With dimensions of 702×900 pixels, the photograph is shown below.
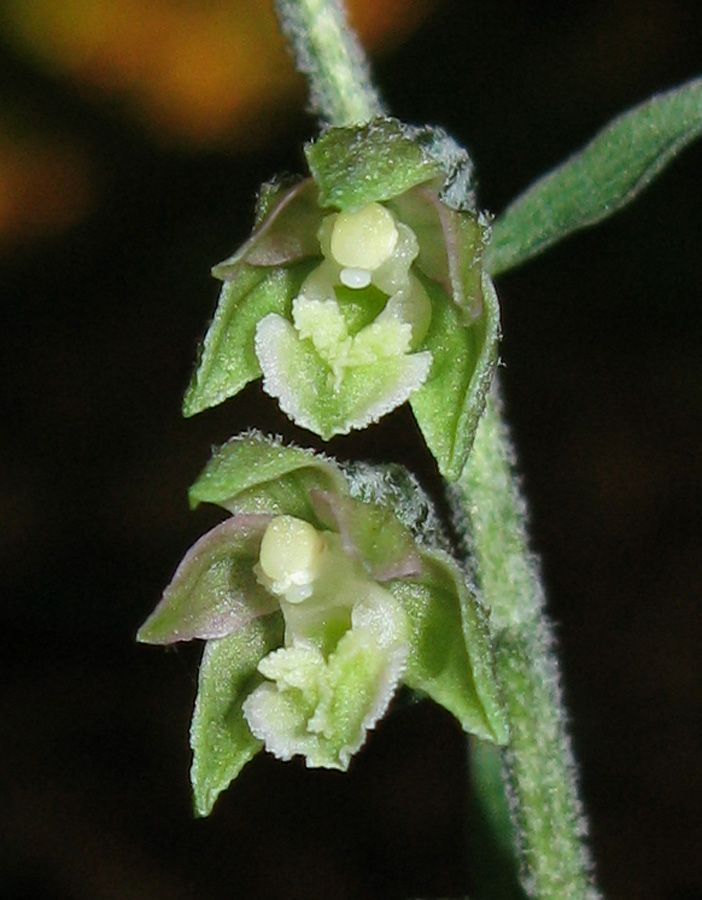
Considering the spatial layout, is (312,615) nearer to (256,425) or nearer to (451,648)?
(451,648)

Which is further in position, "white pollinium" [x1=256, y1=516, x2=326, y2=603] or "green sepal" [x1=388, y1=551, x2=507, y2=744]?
"white pollinium" [x1=256, y1=516, x2=326, y2=603]

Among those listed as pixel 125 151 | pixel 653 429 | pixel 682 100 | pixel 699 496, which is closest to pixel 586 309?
pixel 653 429

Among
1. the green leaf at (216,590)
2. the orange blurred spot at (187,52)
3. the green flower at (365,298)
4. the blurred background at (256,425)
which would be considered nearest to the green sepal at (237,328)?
the green flower at (365,298)

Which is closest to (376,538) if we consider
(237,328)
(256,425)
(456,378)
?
(456,378)

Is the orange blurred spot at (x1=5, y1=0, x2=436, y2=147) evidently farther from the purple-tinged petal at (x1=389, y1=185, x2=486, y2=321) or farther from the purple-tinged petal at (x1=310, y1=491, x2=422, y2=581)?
the purple-tinged petal at (x1=310, y1=491, x2=422, y2=581)

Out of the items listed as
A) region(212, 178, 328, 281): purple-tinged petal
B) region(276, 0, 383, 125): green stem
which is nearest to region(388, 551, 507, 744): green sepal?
region(212, 178, 328, 281): purple-tinged petal

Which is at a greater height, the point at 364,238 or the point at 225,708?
the point at 364,238
